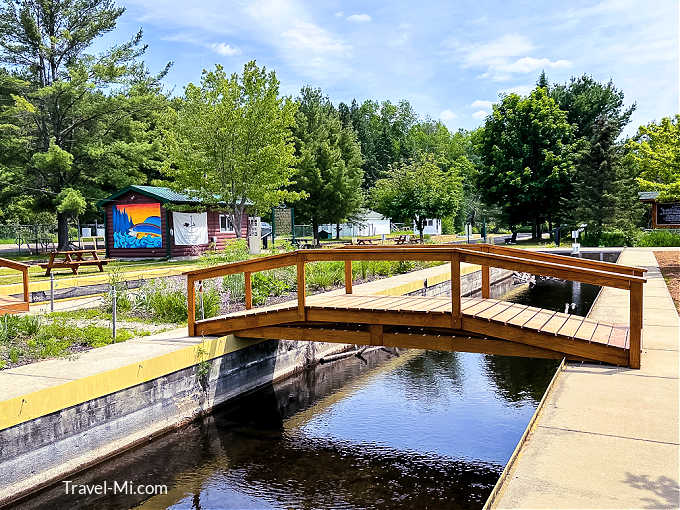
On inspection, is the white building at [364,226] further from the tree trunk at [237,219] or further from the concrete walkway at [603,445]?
the concrete walkway at [603,445]

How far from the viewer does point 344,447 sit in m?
7.70

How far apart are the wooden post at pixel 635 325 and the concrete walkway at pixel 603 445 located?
156 millimetres

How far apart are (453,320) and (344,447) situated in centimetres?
214

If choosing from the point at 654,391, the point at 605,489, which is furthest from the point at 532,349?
the point at 605,489

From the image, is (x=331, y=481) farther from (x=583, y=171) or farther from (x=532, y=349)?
(x=583, y=171)

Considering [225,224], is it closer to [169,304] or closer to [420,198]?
[420,198]

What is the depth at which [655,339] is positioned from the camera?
843 centimetres

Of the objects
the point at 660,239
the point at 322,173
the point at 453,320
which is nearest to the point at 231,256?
the point at 453,320

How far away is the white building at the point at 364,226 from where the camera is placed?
5322cm

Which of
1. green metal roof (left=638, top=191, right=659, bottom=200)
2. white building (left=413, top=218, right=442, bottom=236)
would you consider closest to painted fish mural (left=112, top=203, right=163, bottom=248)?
green metal roof (left=638, top=191, right=659, bottom=200)

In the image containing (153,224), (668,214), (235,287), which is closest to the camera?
(235,287)

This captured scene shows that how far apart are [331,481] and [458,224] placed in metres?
62.6

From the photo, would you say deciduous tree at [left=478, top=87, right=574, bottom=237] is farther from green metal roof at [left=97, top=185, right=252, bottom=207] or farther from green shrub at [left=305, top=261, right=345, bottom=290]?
green shrub at [left=305, top=261, right=345, bottom=290]

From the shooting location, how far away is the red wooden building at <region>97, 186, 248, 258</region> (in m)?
25.7
